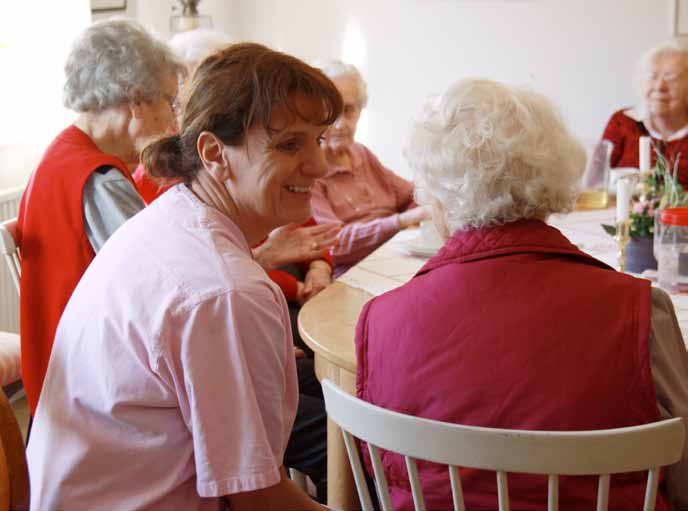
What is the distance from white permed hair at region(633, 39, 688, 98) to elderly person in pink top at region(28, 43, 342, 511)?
9.23 feet

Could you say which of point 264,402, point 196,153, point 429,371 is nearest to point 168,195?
point 196,153

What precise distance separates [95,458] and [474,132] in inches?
29.5

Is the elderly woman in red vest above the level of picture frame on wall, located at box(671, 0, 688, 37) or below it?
below

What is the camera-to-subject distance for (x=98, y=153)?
1.97 m

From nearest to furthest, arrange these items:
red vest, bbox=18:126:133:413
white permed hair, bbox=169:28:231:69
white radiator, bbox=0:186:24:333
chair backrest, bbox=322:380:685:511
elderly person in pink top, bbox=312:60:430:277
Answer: chair backrest, bbox=322:380:685:511 < red vest, bbox=18:126:133:413 < white permed hair, bbox=169:28:231:69 < elderly person in pink top, bbox=312:60:430:277 < white radiator, bbox=0:186:24:333

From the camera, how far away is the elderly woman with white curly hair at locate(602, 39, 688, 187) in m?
3.67

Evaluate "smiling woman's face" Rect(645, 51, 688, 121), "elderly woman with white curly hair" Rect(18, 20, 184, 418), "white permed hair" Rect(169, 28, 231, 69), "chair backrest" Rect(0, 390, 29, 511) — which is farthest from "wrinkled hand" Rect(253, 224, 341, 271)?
"smiling woman's face" Rect(645, 51, 688, 121)

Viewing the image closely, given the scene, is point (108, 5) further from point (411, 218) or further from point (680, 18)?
point (680, 18)

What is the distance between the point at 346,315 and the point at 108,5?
2.58 meters

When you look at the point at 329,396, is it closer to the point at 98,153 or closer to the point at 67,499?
the point at 67,499

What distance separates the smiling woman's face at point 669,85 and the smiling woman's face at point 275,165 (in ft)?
9.00

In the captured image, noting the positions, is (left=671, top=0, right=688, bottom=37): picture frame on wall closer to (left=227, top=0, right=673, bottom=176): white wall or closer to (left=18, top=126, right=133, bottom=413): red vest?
(left=227, top=0, right=673, bottom=176): white wall

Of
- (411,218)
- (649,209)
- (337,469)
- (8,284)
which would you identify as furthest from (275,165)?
(8,284)

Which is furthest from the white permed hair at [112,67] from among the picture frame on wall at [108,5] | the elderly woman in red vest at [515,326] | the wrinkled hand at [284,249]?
the picture frame on wall at [108,5]
